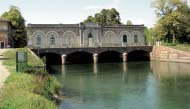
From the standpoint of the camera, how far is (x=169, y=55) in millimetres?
73938

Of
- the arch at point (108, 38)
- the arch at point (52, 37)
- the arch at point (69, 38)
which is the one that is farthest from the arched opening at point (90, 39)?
the arch at point (52, 37)

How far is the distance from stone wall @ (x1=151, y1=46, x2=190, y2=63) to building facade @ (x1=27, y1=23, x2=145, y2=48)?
28.4ft

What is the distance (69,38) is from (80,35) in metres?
2.41

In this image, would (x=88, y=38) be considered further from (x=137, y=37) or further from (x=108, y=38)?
(x=137, y=37)

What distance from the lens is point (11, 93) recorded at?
18.8 m

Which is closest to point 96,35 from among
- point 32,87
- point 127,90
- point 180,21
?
point 180,21

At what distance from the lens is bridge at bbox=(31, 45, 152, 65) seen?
73312 millimetres

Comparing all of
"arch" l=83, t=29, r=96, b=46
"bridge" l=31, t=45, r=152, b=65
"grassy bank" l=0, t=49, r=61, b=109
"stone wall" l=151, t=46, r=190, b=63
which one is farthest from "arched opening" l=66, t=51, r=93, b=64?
"grassy bank" l=0, t=49, r=61, b=109

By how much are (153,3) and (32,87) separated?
219 feet

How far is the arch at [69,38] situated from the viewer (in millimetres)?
82812

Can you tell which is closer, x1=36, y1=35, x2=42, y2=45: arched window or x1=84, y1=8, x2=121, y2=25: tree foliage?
x1=36, y1=35, x2=42, y2=45: arched window

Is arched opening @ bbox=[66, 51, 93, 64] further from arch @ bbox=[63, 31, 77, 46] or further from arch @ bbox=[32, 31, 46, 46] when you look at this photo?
arch @ bbox=[32, 31, 46, 46]

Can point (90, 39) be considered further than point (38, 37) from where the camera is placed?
Yes

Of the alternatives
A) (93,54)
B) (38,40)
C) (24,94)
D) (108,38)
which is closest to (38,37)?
(38,40)
